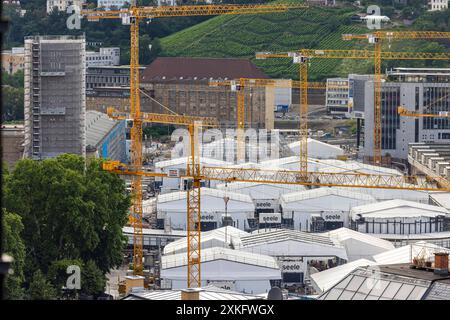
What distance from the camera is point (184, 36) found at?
91.8 m

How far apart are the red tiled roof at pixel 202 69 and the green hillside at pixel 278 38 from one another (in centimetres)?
602

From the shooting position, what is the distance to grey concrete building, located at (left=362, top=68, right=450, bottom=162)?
179ft

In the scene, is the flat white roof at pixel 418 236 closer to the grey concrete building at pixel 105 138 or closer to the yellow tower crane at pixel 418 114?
the grey concrete building at pixel 105 138

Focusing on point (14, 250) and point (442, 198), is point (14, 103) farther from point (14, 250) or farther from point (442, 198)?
point (14, 250)

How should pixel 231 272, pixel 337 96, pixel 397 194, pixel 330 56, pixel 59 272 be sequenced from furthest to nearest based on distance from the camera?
pixel 337 96
pixel 330 56
pixel 397 194
pixel 59 272
pixel 231 272

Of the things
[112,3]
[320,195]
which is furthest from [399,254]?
[112,3]

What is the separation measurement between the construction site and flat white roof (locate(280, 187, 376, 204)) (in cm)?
7

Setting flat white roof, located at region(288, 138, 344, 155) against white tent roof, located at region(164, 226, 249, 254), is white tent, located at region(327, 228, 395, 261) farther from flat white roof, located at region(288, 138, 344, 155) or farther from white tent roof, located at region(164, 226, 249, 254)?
flat white roof, located at region(288, 138, 344, 155)

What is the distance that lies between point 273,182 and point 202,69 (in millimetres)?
37692

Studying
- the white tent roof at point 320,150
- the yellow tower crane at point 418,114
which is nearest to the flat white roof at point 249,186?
the yellow tower crane at point 418,114

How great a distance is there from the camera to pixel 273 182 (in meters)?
38.1

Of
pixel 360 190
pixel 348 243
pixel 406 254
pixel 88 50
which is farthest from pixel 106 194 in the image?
pixel 88 50

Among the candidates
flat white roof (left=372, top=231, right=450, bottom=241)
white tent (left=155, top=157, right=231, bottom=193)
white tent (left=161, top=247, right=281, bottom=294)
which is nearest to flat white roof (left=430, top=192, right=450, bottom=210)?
flat white roof (left=372, top=231, right=450, bottom=241)

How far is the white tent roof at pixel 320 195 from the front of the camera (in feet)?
127
